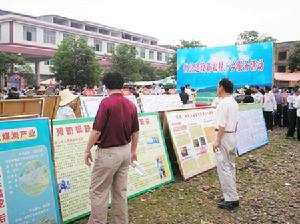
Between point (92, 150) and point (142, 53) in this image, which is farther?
point (142, 53)

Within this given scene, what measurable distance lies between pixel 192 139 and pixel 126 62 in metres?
36.2

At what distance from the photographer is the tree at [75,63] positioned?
108ft

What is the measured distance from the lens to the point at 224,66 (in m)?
20.3

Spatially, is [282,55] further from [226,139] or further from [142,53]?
[226,139]

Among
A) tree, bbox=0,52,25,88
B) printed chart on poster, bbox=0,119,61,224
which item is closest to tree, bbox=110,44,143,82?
tree, bbox=0,52,25,88

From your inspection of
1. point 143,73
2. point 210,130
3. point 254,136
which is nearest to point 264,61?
point 254,136

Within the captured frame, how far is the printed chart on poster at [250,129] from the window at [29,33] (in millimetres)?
46019

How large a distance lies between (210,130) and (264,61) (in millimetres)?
12287

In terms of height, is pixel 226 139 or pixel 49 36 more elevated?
pixel 49 36

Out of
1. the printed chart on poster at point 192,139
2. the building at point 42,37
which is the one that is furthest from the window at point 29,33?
the printed chart on poster at point 192,139

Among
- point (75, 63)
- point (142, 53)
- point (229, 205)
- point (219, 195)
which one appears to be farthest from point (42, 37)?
point (229, 205)

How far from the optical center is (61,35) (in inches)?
2190

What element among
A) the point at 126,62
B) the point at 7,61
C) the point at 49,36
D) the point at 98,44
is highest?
the point at 98,44

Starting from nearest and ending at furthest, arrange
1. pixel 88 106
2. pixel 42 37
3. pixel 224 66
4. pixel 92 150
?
pixel 92 150
pixel 88 106
pixel 224 66
pixel 42 37
